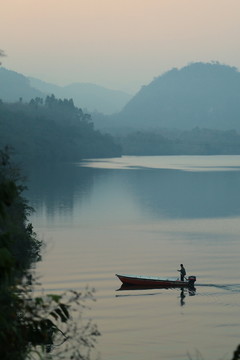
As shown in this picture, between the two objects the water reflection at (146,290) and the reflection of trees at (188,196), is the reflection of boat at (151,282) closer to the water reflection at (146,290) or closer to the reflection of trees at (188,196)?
the water reflection at (146,290)

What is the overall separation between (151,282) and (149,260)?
1469 centimetres

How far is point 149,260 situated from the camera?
67188mm

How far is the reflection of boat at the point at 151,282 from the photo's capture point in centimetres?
5228

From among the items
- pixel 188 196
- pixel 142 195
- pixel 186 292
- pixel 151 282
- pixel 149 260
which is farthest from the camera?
pixel 142 195

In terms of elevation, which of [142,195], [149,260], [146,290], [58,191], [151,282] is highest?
[58,191]

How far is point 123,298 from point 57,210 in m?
64.6

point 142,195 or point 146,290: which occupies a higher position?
point 142,195

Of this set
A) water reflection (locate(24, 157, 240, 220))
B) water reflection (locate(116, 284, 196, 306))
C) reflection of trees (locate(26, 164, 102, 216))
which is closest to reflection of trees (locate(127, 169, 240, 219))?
water reflection (locate(24, 157, 240, 220))

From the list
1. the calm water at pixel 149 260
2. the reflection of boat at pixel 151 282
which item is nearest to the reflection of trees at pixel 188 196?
the calm water at pixel 149 260

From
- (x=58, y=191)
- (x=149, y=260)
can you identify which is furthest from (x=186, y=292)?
(x=58, y=191)

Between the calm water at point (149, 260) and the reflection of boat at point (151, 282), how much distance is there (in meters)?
0.76

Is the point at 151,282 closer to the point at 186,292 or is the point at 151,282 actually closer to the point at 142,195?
the point at 186,292

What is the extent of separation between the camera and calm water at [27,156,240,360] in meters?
39.0

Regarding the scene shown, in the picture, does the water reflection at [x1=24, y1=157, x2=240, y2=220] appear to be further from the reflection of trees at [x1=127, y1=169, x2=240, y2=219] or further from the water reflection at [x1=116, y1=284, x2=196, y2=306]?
the water reflection at [x1=116, y1=284, x2=196, y2=306]
